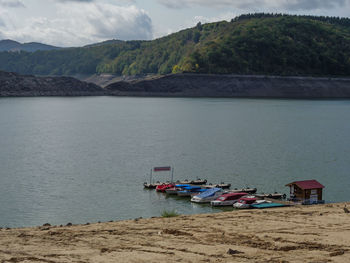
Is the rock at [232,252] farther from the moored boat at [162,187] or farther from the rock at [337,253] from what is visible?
the moored boat at [162,187]

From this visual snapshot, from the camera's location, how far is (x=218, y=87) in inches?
6865

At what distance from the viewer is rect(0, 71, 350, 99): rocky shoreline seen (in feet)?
566

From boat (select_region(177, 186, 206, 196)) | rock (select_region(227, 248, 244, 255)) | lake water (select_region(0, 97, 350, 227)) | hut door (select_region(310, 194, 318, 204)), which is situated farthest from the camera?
boat (select_region(177, 186, 206, 196))

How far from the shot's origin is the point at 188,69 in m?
180

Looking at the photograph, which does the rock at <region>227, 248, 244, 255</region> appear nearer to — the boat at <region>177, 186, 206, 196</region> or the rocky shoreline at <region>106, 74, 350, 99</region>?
the boat at <region>177, 186, 206, 196</region>

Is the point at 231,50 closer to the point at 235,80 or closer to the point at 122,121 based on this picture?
the point at 235,80

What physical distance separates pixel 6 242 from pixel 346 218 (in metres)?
14.4

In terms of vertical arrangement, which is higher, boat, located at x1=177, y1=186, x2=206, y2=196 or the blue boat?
boat, located at x1=177, y1=186, x2=206, y2=196

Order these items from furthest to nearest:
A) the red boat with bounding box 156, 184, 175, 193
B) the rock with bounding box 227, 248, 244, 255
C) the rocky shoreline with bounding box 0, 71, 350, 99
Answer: the rocky shoreline with bounding box 0, 71, 350, 99, the red boat with bounding box 156, 184, 175, 193, the rock with bounding box 227, 248, 244, 255

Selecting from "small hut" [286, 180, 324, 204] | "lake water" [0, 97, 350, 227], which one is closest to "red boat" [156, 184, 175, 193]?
"lake water" [0, 97, 350, 227]

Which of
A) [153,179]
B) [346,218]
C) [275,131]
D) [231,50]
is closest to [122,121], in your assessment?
[275,131]

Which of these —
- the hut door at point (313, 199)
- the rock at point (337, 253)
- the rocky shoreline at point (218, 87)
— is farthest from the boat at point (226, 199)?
the rocky shoreline at point (218, 87)

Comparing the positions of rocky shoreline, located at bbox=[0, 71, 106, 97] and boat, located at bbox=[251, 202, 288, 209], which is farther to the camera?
rocky shoreline, located at bbox=[0, 71, 106, 97]

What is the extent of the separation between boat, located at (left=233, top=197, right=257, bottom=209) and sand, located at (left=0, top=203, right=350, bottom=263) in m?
6.94
